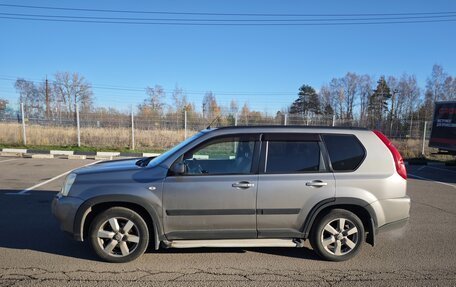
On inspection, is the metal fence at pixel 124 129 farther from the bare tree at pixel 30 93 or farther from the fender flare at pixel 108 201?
the bare tree at pixel 30 93

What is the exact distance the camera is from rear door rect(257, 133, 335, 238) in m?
4.33

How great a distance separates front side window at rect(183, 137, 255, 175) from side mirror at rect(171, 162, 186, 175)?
74 millimetres

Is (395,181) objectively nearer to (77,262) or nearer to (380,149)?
(380,149)

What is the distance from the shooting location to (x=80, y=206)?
425 cm

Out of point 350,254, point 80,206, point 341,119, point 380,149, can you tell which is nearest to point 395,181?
point 380,149

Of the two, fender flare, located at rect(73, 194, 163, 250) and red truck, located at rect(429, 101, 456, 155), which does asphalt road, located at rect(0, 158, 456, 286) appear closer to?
fender flare, located at rect(73, 194, 163, 250)

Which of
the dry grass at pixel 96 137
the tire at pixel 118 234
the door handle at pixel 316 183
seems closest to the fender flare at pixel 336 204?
the door handle at pixel 316 183

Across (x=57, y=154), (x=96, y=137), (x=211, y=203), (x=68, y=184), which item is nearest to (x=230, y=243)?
(x=211, y=203)

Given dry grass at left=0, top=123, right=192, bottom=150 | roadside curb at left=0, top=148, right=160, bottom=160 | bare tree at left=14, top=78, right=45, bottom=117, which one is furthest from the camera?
bare tree at left=14, top=78, right=45, bottom=117

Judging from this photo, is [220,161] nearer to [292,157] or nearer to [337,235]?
[292,157]

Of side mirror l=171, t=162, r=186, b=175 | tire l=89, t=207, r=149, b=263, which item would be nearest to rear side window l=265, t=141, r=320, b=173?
side mirror l=171, t=162, r=186, b=175

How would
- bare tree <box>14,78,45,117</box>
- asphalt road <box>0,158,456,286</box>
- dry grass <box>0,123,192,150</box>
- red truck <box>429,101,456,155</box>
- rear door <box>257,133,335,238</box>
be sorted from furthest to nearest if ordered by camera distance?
bare tree <box>14,78,45,117</box>
dry grass <box>0,123,192,150</box>
red truck <box>429,101,456,155</box>
rear door <box>257,133,335,238</box>
asphalt road <box>0,158,456,286</box>

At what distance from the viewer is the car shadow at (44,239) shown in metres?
4.70

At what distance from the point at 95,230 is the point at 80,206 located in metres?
0.35
